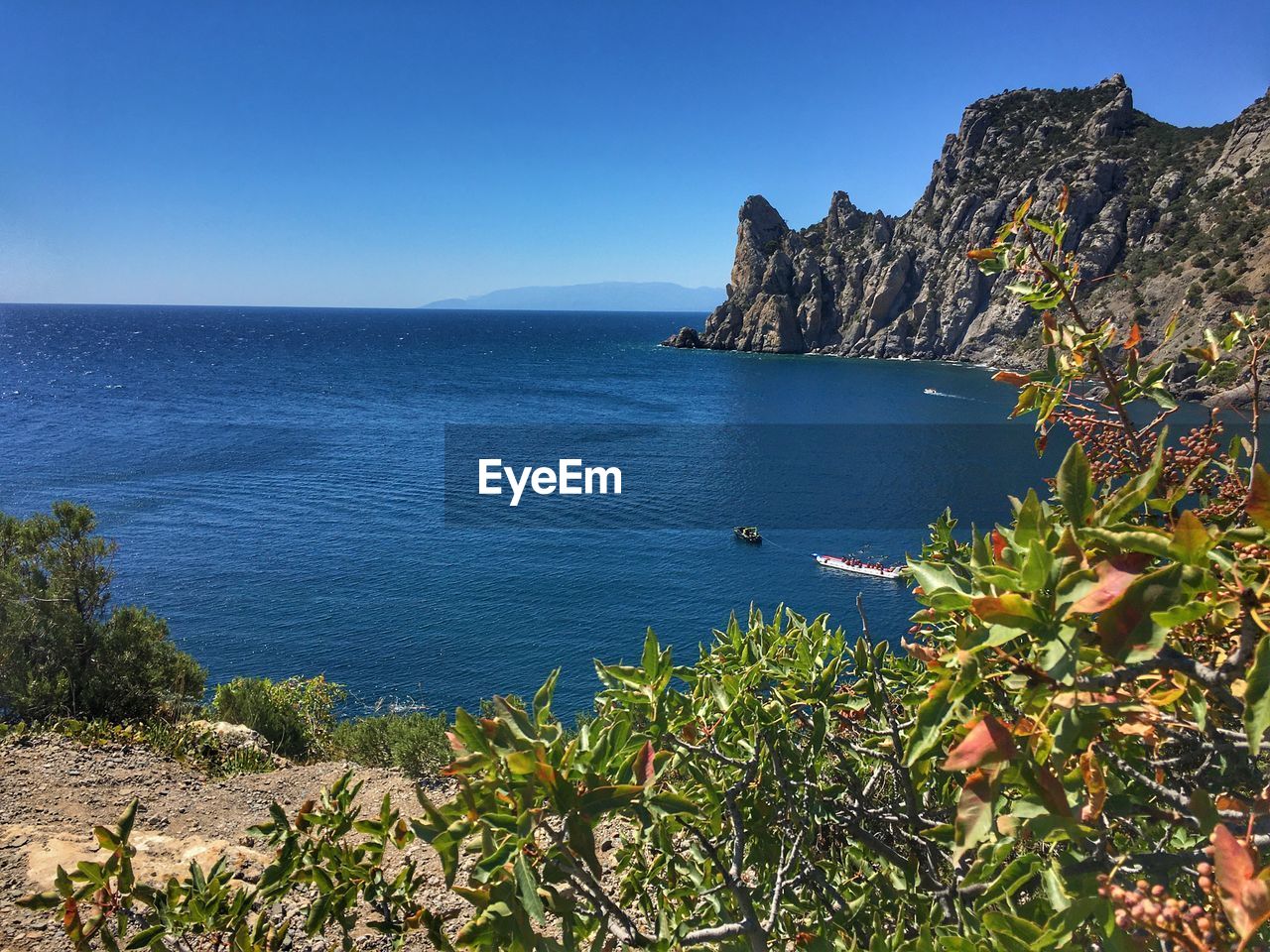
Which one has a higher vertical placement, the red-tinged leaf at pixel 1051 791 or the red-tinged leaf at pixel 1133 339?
the red-tinged leaf at pixel 1133 339

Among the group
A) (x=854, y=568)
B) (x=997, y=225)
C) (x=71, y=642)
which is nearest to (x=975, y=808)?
(x=71, y=642)

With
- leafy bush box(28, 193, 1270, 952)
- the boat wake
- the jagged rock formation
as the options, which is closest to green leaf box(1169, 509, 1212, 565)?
leafy bush box(28, 193, 1270, 952)

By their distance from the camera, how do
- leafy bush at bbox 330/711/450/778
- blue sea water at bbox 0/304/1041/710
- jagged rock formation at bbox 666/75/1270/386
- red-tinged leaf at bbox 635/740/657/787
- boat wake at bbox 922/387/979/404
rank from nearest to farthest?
red-tinged leaf at bbox 635/740/657/787 → leafy bush at bbox 330/711/450/778 → blue sea water at bbox 0/304/1041/710 → jagged rock formation at bbox 666/75/1270/386 → boat wake at bbox 922/387/979/404

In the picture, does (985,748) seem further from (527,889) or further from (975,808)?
(527,889)

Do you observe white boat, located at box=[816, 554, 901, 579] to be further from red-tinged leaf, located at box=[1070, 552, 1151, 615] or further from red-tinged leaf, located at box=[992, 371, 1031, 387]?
red-tinged leaf, located at box=[1070, 552, 1151, 615]

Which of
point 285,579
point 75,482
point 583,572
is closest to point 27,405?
point 75,482

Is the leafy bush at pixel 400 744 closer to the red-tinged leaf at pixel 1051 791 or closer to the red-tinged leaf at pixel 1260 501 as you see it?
the red-tinged leaf at pixel 1051 791

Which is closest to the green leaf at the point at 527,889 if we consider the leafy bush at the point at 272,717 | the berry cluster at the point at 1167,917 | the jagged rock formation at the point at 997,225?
the berry cluster at the point at 1167,917
